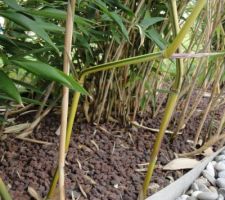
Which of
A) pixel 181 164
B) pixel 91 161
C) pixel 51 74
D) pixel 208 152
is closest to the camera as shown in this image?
pixel 51 74

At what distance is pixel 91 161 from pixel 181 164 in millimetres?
287

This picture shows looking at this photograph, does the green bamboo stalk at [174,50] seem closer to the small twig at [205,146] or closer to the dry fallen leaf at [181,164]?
the dry fallen leaf at [181,164]

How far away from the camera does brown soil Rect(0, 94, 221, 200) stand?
93cm

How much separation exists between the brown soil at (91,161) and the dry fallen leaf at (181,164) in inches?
0.7

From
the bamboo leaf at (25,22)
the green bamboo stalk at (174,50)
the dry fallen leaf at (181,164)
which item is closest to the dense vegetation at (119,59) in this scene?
the green bamboo stalk at (174,50)

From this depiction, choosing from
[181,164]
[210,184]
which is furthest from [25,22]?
[210,184]

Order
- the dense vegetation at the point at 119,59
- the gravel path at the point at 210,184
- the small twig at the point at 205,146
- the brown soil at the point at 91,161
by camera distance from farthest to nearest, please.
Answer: the small twig at the point at 205,146, the gravel path at the point at 210,184, the brown soil at the point at 91,161, the dense vegetation at the point at 119,59

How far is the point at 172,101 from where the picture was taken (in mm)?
779

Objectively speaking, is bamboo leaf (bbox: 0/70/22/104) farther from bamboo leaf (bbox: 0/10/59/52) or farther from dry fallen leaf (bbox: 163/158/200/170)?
dry fallen leaf (bbox: 163/158/200/170)

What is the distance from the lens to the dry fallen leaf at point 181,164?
1130mm

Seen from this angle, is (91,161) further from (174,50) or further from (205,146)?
(174,50)

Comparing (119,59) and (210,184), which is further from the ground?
(119,59)

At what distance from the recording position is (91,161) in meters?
1.05

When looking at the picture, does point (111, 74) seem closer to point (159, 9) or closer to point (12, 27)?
point (159, 9)
